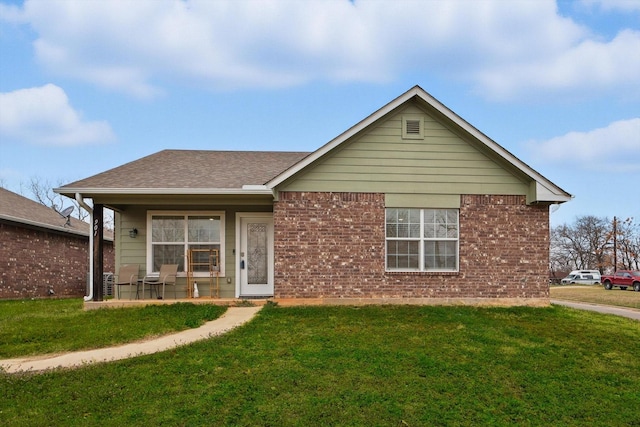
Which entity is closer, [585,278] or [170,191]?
[170,191]

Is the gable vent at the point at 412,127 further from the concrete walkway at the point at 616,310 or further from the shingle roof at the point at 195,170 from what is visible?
the concrete walkway at the point at 616,310

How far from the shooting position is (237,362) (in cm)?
611

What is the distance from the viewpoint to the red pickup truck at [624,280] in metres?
30.0

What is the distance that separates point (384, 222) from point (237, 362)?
5.58 m

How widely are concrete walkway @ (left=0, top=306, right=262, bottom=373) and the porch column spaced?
374 centimetres

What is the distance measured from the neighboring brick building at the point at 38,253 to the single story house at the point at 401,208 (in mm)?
6944

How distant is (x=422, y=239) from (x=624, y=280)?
2780 cm

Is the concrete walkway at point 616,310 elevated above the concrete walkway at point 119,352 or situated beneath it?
situated beneath

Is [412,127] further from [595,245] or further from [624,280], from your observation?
[595,245]

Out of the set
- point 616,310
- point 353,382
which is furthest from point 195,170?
point 616,310

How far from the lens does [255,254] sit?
39.0 ft

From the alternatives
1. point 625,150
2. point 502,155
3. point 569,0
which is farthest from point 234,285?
point 625,150

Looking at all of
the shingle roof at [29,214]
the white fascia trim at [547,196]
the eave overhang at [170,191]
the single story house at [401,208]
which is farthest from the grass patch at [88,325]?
the white fascia trim at [547,196]

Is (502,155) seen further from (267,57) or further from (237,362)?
(267,57)
